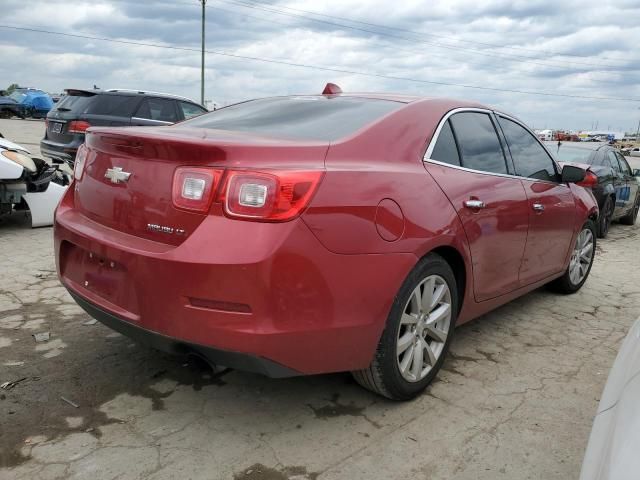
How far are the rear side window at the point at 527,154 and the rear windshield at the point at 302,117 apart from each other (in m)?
1.15

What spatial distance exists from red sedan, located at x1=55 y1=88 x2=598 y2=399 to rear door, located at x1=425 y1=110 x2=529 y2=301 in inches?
0.7

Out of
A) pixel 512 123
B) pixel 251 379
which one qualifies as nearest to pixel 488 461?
pixel 251 379

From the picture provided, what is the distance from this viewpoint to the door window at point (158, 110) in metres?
9.83

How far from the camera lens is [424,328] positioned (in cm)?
287

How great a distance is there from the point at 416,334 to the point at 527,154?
1.88m

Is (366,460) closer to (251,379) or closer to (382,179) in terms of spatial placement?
(251,379)

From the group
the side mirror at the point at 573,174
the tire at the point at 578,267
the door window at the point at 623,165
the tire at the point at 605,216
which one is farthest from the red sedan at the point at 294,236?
the door window at the point at 623,165

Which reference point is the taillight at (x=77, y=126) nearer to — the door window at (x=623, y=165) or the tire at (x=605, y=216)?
the tire at (x=605, y=216)

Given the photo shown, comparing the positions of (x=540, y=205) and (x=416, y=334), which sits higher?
(x=540, y=205)

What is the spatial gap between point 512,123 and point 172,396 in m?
2.86

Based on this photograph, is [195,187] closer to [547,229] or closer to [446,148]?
[446,148]

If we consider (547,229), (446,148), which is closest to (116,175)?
(446,148)

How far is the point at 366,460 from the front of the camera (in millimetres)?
2383

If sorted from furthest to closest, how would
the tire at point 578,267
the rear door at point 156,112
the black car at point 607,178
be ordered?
the rear door at point 156,112
the black car at point 607,178
the tire at point 578,267
